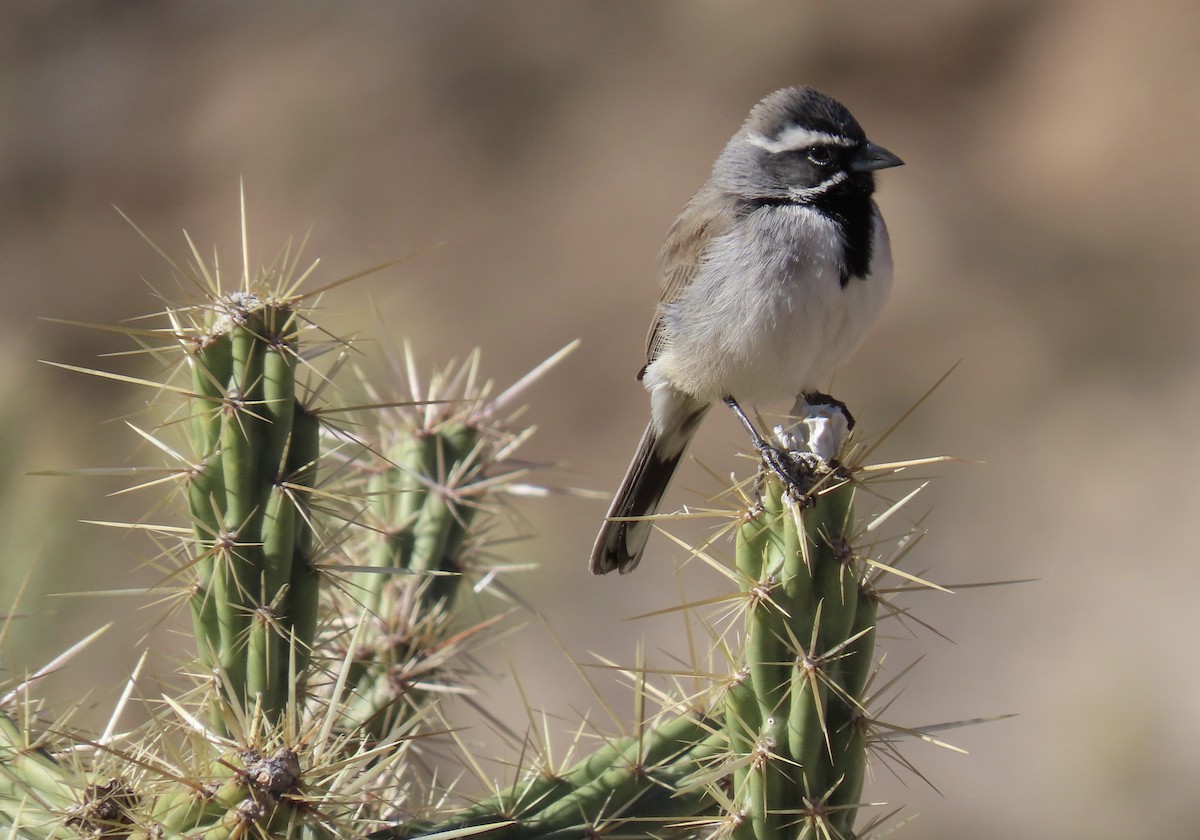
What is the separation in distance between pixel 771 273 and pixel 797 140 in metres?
0.63

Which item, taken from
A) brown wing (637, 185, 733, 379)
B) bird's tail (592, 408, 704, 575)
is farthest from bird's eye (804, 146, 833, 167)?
bird's tail (592, 408, 704, 575)

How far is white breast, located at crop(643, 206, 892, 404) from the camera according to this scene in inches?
155

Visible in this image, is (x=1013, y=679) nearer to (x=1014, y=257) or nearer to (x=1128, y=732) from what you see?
(x=1128, y=732)

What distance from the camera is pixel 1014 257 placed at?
11641mm

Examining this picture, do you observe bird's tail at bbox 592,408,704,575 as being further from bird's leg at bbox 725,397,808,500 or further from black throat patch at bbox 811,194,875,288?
bird's leg at bbox 725,397,808,500

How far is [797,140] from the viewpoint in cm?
428

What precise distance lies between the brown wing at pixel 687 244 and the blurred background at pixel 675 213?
413cm

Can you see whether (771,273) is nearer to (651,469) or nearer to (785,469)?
(651,469)

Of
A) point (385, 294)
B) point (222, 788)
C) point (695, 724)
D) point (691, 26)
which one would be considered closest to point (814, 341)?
point (695, 724)

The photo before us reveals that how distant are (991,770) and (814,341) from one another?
207 inches

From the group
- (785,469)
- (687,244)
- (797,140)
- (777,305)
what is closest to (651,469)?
(687,244)

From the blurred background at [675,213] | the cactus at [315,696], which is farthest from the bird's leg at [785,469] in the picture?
the blurred background at [675,213]

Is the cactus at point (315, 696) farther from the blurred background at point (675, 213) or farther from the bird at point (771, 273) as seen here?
the blurred background at point (675, 213)

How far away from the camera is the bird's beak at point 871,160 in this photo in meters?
4.10
